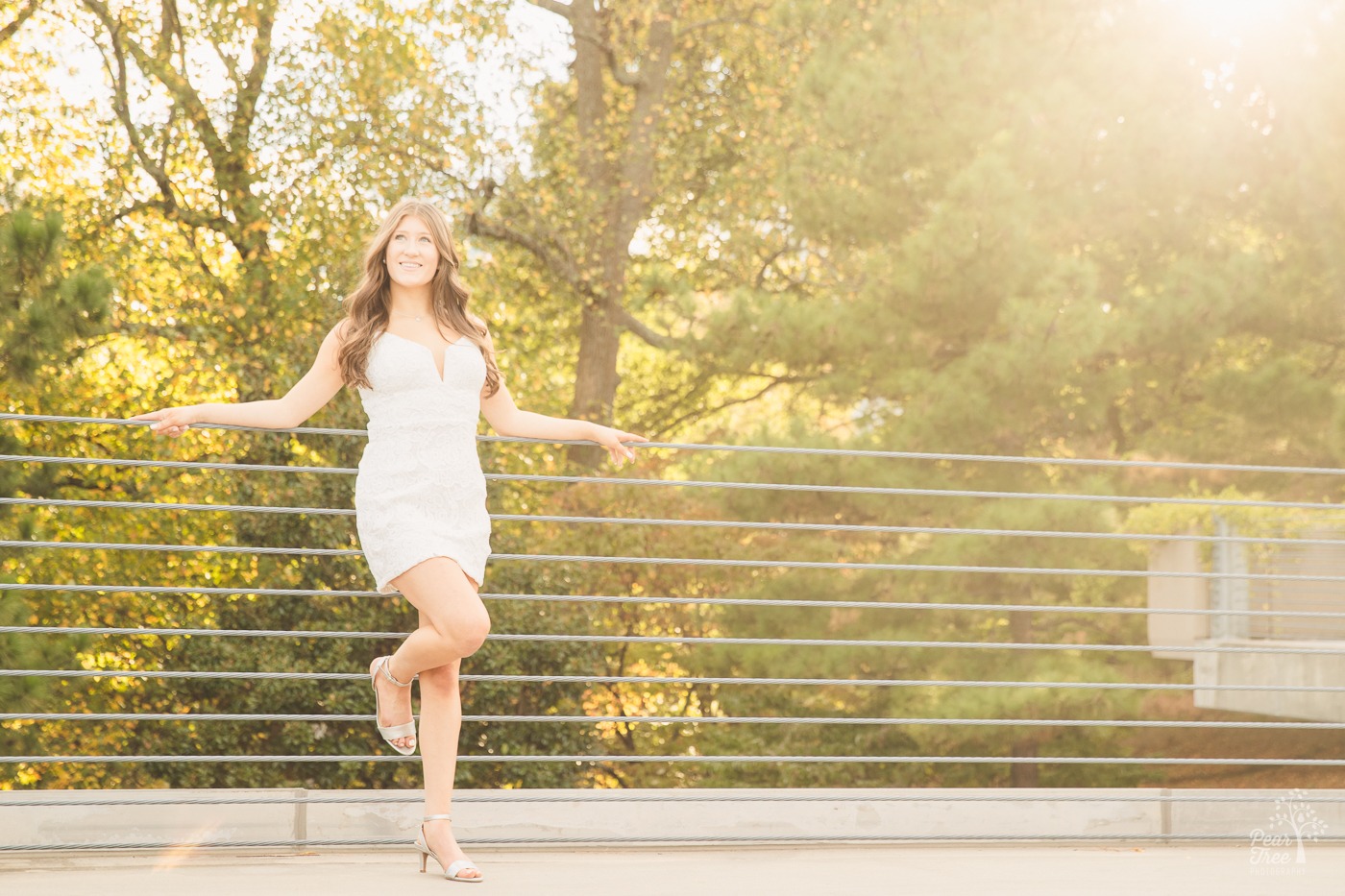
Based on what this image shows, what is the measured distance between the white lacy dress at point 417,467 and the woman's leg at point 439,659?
5 cm

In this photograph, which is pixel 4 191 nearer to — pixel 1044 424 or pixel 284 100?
pixel 284 100

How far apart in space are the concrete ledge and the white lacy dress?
94 cm

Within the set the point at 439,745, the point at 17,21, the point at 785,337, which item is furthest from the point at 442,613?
the point at 17,21

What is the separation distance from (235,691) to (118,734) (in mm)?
956

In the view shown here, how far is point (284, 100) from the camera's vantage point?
13031mm

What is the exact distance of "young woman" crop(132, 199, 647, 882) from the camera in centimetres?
314

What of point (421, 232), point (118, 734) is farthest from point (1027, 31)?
point (421, 232)

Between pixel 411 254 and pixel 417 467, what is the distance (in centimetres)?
49

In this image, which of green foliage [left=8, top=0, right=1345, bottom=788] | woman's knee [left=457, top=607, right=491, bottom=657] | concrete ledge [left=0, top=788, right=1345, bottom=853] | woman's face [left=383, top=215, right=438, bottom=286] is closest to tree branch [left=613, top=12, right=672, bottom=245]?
green foliage [left=8, top=0, right=1345, bottom=788]

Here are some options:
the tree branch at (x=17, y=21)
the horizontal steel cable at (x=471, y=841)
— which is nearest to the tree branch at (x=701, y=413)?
the tree branch at (x=17, y=21)

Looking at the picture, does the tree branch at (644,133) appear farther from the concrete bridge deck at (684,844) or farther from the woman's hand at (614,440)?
the woman's hand at (614,440)

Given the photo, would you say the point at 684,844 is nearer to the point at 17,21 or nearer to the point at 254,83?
the point at 254,83

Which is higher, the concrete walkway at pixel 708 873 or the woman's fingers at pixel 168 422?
the woman's fingers at pixel 168 422

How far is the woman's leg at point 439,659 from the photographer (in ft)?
10.2
